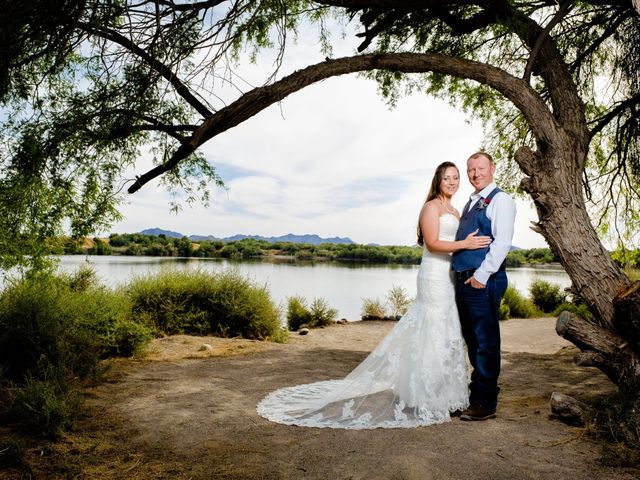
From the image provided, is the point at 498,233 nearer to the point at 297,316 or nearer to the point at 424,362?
the point at 424,362

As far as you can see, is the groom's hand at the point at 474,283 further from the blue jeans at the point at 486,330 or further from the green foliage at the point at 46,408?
the green foliage at the point at 46,408

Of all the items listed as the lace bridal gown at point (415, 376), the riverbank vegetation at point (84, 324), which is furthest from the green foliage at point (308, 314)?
the lace bridal gown at point (415, 376)

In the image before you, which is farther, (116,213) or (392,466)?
(116,213)

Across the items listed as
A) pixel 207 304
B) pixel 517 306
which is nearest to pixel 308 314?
pixel 207 304

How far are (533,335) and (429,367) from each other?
30.1 ft

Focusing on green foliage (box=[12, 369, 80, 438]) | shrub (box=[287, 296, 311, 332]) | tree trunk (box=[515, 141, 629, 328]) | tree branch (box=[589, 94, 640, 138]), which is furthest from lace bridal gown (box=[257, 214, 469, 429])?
shrub (box=[287, 296, 311, 332])

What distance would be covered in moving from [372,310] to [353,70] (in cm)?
1092

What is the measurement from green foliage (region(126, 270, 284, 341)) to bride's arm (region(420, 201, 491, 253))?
6.42 m

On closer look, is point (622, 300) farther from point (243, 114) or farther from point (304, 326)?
point (304, 326)

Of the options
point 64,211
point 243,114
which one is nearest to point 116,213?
point 64,211

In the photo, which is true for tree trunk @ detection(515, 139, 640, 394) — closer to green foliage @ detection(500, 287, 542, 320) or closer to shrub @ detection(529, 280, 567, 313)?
green foliage @ detection(500, 287, 542, 320)

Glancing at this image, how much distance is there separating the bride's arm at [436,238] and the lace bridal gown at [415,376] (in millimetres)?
106

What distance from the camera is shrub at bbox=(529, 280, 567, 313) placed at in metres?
18.9

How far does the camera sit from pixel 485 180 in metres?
5.25
